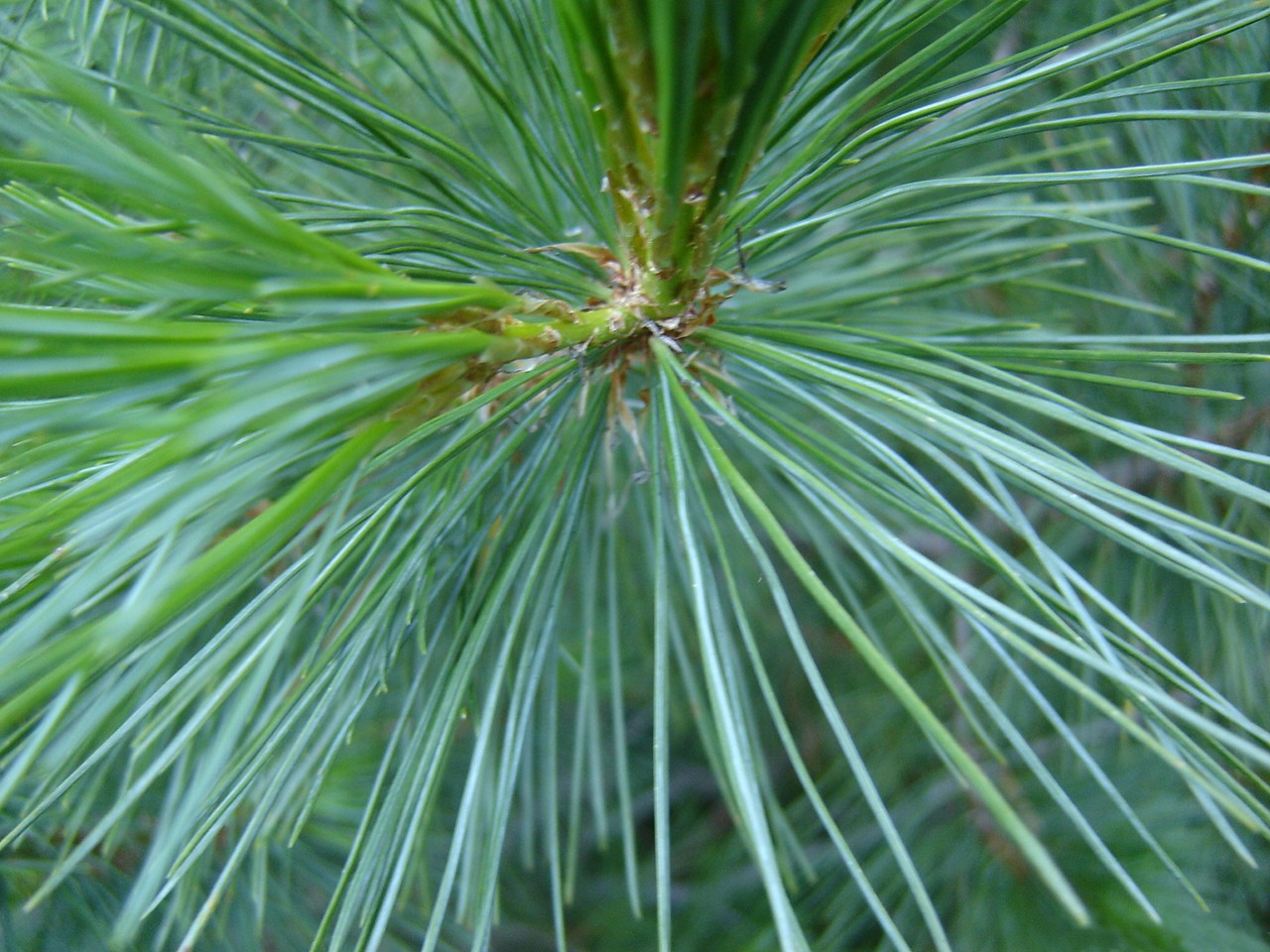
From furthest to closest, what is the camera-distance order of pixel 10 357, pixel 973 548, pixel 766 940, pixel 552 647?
pixel 766 940
pixel 552 647
pixel 973 548
pixel 10 357

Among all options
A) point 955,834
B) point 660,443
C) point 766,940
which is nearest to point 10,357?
point 660,443

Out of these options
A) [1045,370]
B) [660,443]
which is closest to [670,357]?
[660,443]

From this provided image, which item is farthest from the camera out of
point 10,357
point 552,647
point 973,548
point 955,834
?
point 955,834

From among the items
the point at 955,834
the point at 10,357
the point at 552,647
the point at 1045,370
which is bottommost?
the point at 955,834

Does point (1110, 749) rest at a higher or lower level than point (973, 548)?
lower

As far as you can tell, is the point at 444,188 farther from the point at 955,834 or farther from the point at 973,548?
the point at 955,834

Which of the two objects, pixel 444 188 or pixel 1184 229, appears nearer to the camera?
pixel 444 188
